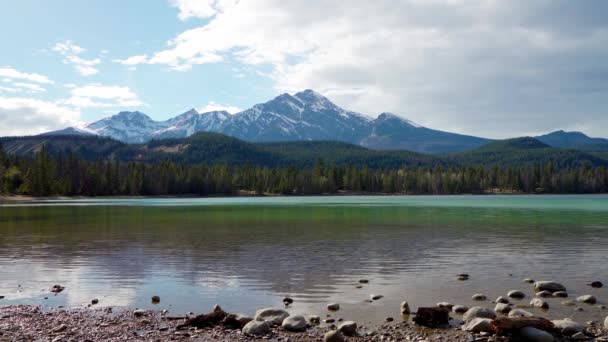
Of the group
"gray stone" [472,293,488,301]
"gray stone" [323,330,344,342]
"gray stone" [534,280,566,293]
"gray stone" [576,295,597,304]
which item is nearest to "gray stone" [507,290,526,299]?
"gray stone" [472,293,488,301]

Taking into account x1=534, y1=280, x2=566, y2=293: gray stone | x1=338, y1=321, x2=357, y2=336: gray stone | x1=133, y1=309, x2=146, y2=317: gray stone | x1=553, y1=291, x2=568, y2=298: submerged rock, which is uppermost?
x1=534, y1=280, x2=566, y2=293: gray stone

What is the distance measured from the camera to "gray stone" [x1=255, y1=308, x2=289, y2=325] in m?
17.3

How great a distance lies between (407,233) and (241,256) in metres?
20.9

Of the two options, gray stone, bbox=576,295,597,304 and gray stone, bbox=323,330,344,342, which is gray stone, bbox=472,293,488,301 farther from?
gray stone, bbox=323,330,344,342

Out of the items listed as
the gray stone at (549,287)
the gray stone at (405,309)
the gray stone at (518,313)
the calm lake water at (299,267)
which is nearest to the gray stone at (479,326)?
the gray stone at (518,313)

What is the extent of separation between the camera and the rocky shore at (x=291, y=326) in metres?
15.6

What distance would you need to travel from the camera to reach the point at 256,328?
1620 centimetres

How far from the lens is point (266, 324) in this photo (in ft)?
54.1

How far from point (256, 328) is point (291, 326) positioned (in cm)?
112

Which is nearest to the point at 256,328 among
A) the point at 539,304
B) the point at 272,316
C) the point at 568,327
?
the point at 272,316

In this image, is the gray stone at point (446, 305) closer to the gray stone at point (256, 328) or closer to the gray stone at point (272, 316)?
the gray stone at point (272, 316)

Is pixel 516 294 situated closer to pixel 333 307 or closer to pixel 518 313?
pixel 518 313

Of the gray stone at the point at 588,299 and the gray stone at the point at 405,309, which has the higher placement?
the gray stone at the point at 588,299

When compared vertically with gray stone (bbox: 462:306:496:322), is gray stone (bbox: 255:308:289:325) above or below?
below
